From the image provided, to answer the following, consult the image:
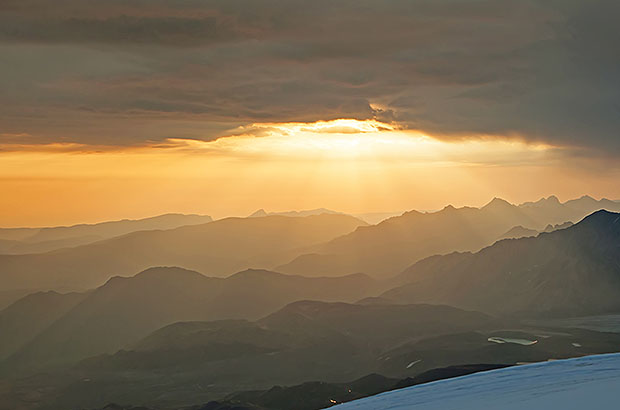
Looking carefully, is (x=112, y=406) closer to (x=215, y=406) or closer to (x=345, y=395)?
(x=215, y=406)

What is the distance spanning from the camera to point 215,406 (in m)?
159

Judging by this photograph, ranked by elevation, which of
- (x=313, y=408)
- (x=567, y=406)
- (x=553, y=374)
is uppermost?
(x=313, y=408)

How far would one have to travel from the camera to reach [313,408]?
168625mm

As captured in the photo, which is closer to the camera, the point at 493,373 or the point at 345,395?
the point at 493,373

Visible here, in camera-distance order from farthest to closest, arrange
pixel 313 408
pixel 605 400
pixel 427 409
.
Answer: pixel 313 408
pixel 427 409
pixel 605 400

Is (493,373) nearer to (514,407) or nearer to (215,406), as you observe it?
(514,407)

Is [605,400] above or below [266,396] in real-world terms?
below

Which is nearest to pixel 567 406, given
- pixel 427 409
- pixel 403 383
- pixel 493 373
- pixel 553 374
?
pixel 427 409

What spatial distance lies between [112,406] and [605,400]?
193141 millimetres

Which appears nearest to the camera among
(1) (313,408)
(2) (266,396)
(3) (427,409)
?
(3) (427,409)

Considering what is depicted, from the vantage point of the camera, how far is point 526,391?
784 inches

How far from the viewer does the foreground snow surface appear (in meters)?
17.8

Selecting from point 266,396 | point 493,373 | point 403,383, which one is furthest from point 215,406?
point 493,373

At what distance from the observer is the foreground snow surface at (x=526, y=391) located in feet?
58.3
